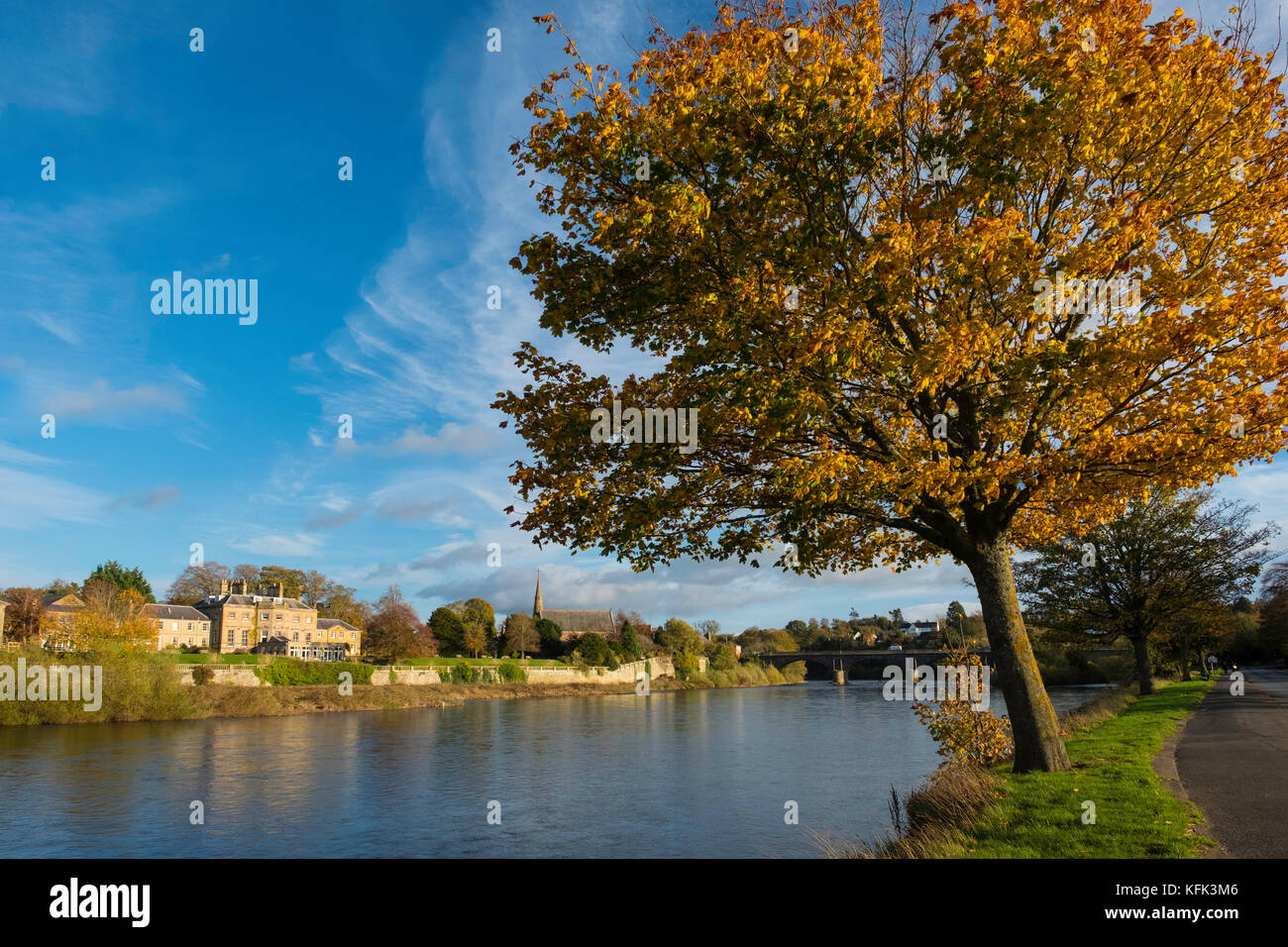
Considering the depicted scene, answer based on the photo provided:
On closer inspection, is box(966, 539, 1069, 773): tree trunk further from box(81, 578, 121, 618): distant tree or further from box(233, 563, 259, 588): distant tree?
box(233, 563, 259, 588): distant tree

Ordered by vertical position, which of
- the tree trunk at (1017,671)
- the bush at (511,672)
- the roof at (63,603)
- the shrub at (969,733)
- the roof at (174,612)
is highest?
the tree trunk at (1017,671)

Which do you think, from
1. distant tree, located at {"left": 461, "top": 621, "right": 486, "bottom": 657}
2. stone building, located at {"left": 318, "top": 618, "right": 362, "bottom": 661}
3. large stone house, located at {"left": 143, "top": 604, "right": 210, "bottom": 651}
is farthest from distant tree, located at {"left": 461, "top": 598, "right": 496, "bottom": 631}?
large stone house, located at {"left": 143, "top": 604, "right": 210, "bottom": 651}

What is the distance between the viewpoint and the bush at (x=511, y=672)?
252 ft

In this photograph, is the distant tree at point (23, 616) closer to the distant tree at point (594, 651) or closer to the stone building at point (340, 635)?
the stone building at point (340, 635)

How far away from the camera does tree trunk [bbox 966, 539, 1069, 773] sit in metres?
12.6

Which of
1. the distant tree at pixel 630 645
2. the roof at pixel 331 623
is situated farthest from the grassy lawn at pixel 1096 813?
the roof at pixel 331 623

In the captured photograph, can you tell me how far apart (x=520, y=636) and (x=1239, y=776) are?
3515 inches

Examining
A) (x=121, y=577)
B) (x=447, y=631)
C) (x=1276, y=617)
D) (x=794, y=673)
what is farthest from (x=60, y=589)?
(x=1276, y=617)

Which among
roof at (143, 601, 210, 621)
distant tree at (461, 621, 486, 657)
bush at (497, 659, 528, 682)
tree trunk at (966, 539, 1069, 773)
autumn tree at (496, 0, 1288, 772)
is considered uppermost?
autumn tree at (496, 0, 1288, 772)

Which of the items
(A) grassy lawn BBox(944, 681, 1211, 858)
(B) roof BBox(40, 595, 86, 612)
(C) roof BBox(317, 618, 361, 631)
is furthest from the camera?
(C) roof BBox(317, 618, 361, 631)

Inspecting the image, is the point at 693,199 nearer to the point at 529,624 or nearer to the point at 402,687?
the point at 402,687

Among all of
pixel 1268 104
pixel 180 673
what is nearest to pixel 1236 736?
pixel 1268 104

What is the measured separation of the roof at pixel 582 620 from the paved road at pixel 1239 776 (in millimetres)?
95644

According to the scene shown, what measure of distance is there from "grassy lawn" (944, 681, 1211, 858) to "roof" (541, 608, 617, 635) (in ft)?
335
